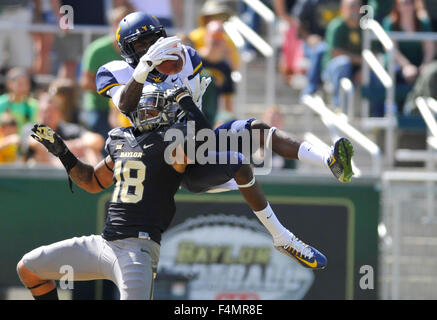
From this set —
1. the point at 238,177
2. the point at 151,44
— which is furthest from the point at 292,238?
the point at 151,44

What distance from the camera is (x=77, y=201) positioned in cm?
973

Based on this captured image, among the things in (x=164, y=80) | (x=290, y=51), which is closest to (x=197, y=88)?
(x=164, y=80)

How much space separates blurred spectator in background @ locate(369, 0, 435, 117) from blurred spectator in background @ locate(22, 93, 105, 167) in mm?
3359

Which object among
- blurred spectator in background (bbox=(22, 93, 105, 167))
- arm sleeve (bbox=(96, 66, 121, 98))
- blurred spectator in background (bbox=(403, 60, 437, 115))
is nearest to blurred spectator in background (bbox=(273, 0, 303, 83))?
blurred spectator in background (bbox=(403, 60, 437, 115))

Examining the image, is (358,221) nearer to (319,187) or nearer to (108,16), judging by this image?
(319,187)

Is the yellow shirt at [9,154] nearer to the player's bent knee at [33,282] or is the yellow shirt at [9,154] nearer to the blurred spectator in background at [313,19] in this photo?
the player's bent knee at [33,282]

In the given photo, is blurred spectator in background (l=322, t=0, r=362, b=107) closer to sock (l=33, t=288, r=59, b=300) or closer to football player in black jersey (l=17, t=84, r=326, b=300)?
football player in black jersey (l=17, t=84, r=326, b=300)

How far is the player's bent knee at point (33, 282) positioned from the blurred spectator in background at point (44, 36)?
4.97 m

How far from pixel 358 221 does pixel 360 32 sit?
308 centimetres

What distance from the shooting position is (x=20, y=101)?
10789 mm

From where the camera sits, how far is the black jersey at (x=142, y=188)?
683 centimetres

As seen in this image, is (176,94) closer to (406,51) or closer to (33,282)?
(33,282)

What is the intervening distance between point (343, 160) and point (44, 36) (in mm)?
5899

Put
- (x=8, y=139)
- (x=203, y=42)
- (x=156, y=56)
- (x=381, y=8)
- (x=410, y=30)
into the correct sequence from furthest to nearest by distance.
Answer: (x=381, y=8) < (x=410, y=30) < (x=203, y=42) < (x=8, y=139) < (x=156, y=56)
